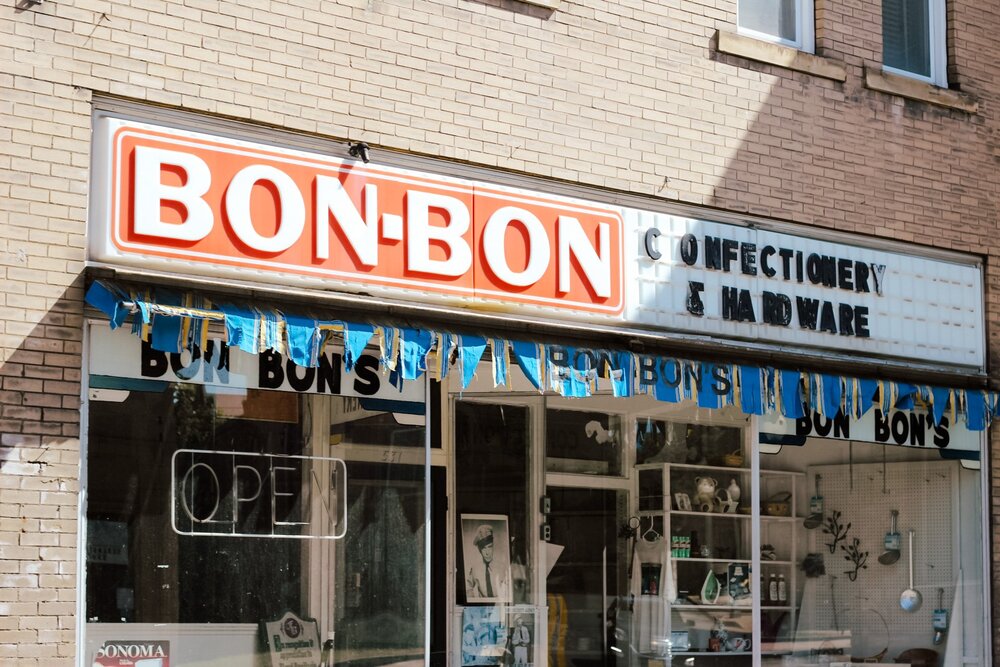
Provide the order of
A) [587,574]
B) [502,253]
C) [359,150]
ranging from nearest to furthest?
1. [359,150]
2. [502,253]
3. [587,574]

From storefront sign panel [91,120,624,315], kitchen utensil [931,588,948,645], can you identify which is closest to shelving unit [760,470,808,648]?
kitchen utensil [931,588,948,645]

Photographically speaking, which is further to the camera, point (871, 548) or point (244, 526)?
point (871, 548)

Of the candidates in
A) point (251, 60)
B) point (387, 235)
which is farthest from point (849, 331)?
point (251, 60)

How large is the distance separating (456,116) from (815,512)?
4.57 meters

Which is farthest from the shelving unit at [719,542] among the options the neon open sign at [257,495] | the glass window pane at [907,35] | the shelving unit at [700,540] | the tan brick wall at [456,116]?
the glass window pane at [907,35]

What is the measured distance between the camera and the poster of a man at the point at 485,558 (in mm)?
10789

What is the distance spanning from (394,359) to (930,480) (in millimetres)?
5405

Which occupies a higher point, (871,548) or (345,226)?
(345,226)

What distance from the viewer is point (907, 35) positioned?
11820mm

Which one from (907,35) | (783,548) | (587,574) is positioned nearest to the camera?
(783,548)

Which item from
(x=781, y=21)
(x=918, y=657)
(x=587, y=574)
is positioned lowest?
(x=918, y=657)

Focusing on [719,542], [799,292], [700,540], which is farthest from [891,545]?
[799,292]

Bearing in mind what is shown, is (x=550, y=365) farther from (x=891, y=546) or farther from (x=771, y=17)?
(x=891, y=546)

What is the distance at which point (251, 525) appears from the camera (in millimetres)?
8273
